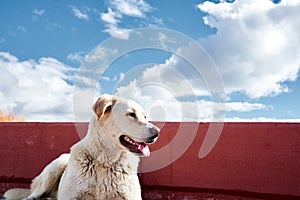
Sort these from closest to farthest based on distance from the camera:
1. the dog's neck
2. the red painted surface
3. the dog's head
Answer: the dog's head → the dog's neck → the red painted surface

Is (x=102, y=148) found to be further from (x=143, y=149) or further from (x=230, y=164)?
(x=230, y=164)

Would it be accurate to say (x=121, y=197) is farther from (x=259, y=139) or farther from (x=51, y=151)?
(x=51, y=151)

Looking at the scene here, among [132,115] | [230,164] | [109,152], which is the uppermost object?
[132,115]

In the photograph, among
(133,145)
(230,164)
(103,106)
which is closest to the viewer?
(103,106)

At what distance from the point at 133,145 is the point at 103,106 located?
0.54 meters

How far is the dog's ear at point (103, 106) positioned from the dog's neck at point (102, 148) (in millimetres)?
147

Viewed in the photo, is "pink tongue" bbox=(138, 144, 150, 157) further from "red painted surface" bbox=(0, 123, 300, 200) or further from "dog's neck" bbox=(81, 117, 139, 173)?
"red painted surface" bbox=(0, 123, 300, 200)

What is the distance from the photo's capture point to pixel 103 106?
4168 mm

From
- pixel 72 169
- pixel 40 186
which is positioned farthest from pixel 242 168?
pixel 40 186

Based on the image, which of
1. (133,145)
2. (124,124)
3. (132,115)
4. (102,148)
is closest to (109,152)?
(102,148)

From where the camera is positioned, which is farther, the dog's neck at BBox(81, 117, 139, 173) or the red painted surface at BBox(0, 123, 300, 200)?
the red painted surface at BBox(0, 123, 300, 200)

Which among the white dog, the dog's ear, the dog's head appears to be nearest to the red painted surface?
the white dog

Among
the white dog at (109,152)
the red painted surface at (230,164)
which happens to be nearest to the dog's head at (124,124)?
the white dog at (109,152)

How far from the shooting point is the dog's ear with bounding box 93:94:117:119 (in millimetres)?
4176
